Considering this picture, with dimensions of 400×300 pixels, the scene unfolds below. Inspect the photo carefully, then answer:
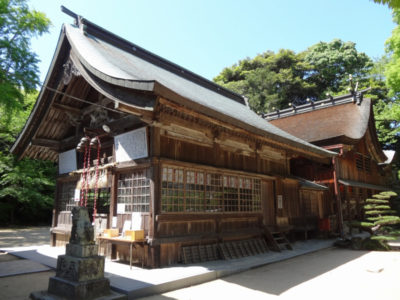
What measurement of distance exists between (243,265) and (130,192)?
3424mm

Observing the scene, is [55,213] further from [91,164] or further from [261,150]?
[261,150]

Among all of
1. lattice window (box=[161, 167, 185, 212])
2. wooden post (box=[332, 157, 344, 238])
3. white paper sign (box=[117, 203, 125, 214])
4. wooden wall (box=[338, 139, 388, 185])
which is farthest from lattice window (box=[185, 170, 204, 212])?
wooden wall (box=[338, 139, 388, 185])

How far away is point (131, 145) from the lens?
24.2ft

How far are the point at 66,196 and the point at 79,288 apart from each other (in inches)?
246

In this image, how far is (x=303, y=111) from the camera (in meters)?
19.7

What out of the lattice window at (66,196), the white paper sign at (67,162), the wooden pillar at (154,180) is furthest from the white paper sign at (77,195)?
the wooden pillar at (154,180)

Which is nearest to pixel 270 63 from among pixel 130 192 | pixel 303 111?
pixel 303 111

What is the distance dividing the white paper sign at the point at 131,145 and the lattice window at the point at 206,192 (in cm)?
77

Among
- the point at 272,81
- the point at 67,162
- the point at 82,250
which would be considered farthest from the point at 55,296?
the point at 272,81

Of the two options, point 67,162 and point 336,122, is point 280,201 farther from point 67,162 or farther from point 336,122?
point 67,162

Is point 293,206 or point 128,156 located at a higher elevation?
point 128,156

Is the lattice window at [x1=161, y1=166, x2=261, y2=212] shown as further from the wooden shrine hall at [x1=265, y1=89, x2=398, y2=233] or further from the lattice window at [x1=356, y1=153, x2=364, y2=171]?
the lattice window at [x1=356, y1=153, x2=364, y2=171]

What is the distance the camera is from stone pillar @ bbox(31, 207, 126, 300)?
14.5 feet

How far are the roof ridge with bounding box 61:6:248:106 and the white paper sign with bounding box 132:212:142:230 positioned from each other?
6372 millimetres
